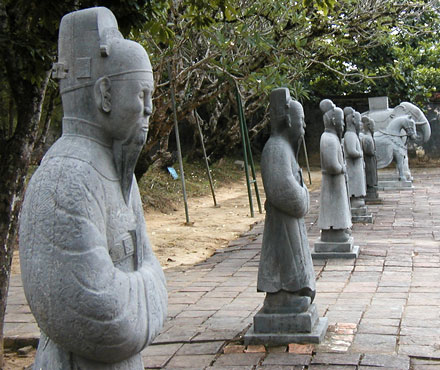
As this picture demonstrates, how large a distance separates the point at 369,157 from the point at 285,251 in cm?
939

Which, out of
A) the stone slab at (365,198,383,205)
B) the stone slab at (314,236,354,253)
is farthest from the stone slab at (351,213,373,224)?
the stone slab at (314,236,354,253)

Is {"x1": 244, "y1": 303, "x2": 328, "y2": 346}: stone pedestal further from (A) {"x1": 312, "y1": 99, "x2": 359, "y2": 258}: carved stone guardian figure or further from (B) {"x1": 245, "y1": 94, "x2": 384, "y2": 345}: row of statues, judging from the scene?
(A) {"x1": 312, "y1": 99, "x2": 359, "y2": 258}: carved stone guardian figure

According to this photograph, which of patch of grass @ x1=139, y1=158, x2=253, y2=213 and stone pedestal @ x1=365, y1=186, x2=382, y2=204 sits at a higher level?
patch of grass @ x1=139, y1=158, x2=253, y2=213

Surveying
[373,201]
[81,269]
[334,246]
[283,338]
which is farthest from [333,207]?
[81,269]

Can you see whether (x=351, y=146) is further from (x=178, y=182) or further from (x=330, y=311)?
(x=330, y=311)

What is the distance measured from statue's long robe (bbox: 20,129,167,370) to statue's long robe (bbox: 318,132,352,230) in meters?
6.04

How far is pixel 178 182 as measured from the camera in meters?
16.0

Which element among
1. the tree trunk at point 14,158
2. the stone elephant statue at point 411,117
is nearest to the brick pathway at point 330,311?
the tree trunk at point 14,158

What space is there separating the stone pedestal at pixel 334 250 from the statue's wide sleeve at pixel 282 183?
127 inches

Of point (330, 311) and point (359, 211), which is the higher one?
point (359, 211)

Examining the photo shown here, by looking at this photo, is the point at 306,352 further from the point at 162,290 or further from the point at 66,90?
the point at 66,90

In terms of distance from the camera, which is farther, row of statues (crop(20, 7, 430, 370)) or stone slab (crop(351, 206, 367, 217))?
stone slab (crop(351, 206, 367, 217))

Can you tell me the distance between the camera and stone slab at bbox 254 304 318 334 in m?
4.84

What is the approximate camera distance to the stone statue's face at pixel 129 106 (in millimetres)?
2293
